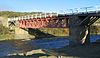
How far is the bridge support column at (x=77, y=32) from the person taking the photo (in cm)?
6475

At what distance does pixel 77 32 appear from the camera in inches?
2564

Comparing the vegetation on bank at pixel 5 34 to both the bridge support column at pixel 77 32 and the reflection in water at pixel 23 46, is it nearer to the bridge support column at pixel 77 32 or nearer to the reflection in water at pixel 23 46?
the reflection in water at pixel 23 46

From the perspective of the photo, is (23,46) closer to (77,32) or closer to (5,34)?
(77,32)

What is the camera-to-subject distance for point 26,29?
11900 centimetres

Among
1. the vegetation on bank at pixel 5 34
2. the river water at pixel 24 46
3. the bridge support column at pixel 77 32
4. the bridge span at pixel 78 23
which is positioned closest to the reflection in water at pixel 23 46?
the river water at pixel 24 46

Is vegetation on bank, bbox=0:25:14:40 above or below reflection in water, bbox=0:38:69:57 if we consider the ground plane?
above

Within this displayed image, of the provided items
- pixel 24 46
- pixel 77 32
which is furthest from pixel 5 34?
pixel 77 32

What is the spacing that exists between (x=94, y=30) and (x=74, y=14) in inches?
3371

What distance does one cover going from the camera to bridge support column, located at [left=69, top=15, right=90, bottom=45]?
212 ft

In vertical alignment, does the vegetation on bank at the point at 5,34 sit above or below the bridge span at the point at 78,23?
below

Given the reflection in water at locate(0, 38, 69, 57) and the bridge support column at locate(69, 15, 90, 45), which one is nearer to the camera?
the bridge support column at locate(69, 15, 90, 45)

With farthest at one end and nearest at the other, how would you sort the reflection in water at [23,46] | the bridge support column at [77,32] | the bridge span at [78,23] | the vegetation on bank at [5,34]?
1. the vegetation on bank at [5,34]
2. the reflection in water at [23,46]
3. the bridge support column at [77,32]
4. the bridge span at [78,23]

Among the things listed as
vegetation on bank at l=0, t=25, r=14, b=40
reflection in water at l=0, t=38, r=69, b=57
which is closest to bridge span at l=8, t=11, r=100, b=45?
reflection in water at l=0, t=38, r=69, b=57

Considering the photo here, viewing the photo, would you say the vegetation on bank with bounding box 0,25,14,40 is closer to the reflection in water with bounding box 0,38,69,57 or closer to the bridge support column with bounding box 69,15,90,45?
the reflection in water with bounding box 0,38,69,57
